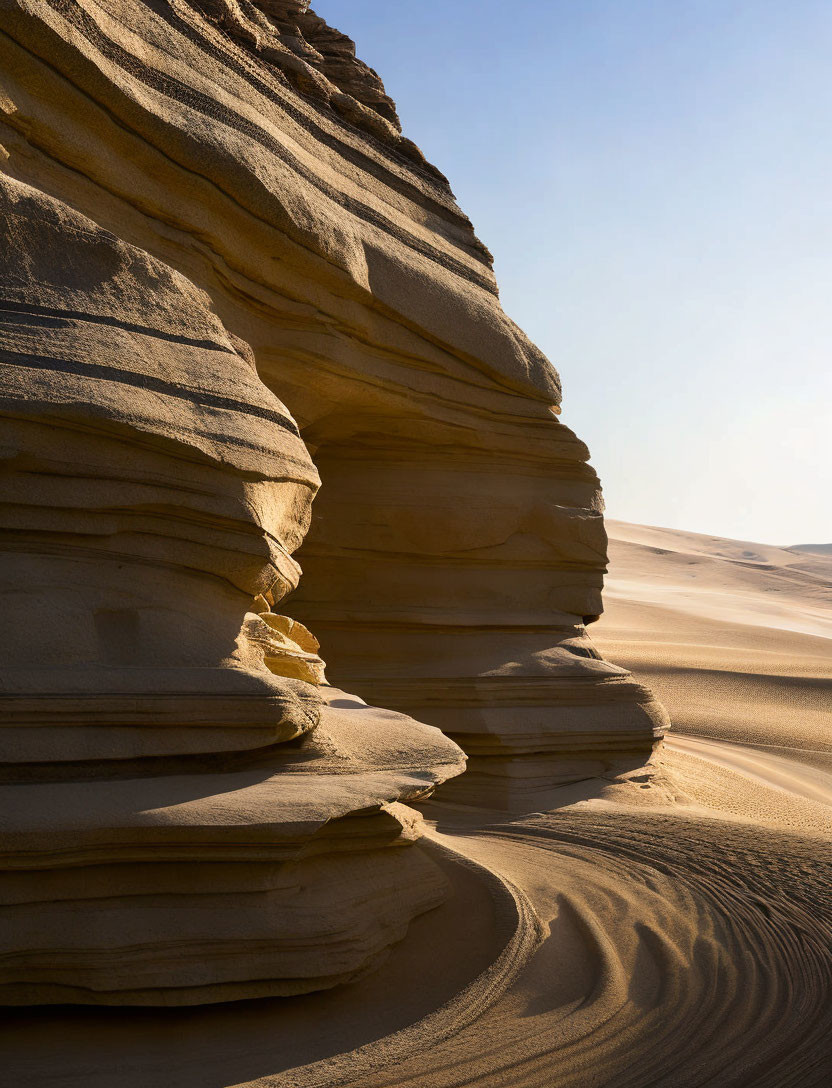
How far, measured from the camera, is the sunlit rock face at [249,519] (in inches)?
132

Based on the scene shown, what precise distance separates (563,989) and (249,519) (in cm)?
217

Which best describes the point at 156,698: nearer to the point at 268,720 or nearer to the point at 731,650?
the point at 268,720

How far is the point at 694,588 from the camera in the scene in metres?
34.1

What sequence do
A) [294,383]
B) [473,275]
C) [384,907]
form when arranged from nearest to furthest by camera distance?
[384,907] < [294,383] < [473,275]

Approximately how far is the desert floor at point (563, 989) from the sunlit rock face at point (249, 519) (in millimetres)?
154

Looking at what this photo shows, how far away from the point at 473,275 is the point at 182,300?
381cm

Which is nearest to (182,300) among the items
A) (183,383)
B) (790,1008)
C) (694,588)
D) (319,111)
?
(183,383)

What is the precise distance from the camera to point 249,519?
4.04 m

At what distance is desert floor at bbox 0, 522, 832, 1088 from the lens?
3.16 meters

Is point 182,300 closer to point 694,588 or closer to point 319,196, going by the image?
point 319,196

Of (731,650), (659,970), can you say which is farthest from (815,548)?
(659,970)

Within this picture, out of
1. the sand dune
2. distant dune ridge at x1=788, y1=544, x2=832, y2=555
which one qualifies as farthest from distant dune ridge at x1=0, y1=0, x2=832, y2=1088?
distant dune ridge at x1=788, y1=544, x2=832, y2=555

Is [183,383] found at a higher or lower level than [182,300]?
lower

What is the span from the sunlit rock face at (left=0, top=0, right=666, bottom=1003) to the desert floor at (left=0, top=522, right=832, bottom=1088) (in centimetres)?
15
